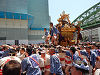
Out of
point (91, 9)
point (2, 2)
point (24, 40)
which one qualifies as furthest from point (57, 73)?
point (91, 9)

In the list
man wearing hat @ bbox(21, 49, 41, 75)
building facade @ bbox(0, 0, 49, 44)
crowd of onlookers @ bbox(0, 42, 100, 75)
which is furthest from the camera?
building facade @ bbox(0, 0, 49, 44)

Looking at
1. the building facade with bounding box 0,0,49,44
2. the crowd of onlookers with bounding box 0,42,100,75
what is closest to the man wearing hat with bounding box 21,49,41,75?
the crowd of onlookers with bounding box 0,42,100,75

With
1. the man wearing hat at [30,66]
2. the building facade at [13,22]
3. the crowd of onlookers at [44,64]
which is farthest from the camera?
the building facade at [13,22]

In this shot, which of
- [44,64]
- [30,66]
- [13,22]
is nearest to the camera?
[30,66]

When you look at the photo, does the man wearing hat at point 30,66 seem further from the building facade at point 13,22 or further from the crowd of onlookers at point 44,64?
the building facade at point 13,22

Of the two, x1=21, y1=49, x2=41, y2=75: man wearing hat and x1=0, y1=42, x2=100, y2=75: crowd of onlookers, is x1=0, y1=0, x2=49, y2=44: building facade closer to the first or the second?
x1=0, y1=42, x2=100, y2=75: crowd of onlookers

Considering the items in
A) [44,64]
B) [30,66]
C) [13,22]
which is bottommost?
[44,64]

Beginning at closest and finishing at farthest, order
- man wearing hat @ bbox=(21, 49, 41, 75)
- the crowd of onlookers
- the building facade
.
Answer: the crowd of onlookers
man wearing hat @ bbox=(21, 49, 41, 75)
the building facade

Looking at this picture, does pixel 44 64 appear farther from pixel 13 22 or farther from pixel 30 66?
pixel 13 22

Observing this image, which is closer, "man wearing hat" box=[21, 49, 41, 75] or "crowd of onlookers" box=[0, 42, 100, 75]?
"crowd of onlookers" box=[0, 42, 100, 75]

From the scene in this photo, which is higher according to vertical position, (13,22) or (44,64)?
(13,22)

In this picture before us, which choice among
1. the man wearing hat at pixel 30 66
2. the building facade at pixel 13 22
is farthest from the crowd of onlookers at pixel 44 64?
the building facade at pixel 13 22

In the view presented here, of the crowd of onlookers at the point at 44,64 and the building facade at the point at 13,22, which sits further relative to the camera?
the building facade at the point at 13,22

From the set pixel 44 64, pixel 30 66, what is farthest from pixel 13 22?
pixel 30 66
